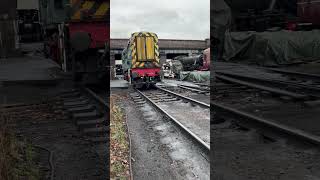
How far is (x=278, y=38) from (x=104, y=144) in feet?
50.8

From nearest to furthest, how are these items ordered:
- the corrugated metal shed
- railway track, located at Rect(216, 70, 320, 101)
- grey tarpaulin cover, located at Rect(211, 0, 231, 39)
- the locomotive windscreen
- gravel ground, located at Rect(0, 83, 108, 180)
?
gravel ground, located at Rect(0, 83, 108, 180), railway track, located at Rect(216, 70, 320, 101), the corrugated metal shed, the locomotive windscreen, grey tarpaulin cover, located at Rect(211, 0, 231, 39)

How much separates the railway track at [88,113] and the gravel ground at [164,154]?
602 mm

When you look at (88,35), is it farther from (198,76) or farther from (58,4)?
(198,76)

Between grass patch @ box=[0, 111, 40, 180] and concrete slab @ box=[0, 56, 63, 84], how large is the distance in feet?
19.0

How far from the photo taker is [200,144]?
6.01 metres

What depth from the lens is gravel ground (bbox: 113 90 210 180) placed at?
487 cm

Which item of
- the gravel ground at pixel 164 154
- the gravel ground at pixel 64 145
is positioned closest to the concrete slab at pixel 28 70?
the gravel ground at pixel 64 145

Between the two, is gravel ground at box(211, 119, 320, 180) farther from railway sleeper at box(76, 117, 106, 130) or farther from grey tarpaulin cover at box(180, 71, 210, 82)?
grey tarpaulin cover at box(180, 71, 210, 82)

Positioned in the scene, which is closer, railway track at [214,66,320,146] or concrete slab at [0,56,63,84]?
railway track at [214,66,320,146]

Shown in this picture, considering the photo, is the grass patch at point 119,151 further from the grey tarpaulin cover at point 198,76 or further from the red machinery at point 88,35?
the grey tarpaulin cover at point 198,76

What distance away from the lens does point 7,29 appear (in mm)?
13375

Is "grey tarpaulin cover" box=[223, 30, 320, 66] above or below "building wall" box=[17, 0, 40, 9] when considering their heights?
below

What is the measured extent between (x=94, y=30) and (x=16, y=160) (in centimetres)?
474

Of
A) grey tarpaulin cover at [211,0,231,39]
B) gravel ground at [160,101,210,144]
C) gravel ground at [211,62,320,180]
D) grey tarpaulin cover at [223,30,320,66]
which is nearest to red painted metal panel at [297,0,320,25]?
grey tarpaulin cover at [223,30,320,66]
